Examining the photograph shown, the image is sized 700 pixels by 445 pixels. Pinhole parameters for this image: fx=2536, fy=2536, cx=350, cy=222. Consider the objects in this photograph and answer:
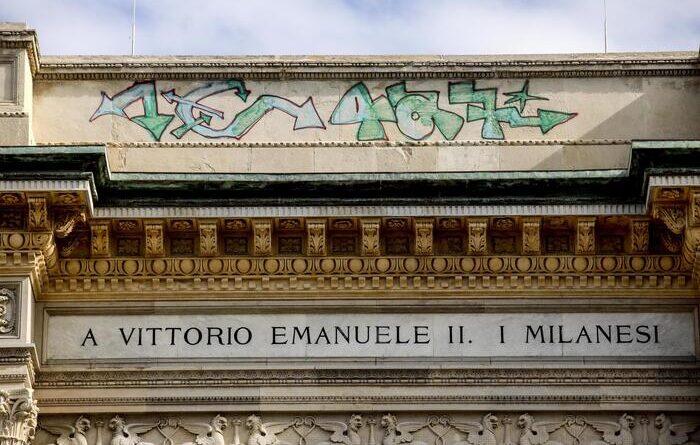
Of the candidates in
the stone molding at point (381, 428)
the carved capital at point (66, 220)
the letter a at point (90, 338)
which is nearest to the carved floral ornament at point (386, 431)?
the stone molding at point (381, 428)

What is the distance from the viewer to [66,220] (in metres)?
28.7

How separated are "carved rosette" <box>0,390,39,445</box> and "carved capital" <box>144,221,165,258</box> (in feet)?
7.68

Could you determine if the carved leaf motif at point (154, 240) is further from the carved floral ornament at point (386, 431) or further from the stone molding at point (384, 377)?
the carved floral ornament at point (386, 431)

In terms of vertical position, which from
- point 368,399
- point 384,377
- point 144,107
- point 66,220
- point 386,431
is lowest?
point 386,431

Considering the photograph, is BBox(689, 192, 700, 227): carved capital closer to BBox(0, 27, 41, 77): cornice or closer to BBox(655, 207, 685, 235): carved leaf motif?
BBox(655, 207, 685, 235): carved leaf motif

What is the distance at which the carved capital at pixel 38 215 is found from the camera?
28.4 metres

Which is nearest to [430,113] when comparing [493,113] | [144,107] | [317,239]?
[493,113]

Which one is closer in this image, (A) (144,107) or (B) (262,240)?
(B) (262,240)

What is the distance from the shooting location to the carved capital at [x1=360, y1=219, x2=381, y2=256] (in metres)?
28.9

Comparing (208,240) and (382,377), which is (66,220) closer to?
(208,240)

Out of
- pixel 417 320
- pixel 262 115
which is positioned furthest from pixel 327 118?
pixel 417 320

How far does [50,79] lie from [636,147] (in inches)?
284

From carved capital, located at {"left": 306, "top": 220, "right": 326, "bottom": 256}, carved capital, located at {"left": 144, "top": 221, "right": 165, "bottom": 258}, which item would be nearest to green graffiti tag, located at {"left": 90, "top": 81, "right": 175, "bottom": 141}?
carved capital, located at {"left": 144, "top": 221, "right": 165, "bottom": 258}

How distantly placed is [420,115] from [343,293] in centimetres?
263
